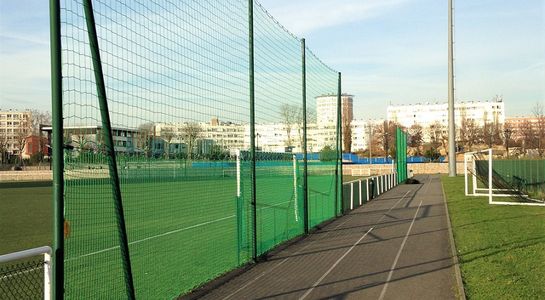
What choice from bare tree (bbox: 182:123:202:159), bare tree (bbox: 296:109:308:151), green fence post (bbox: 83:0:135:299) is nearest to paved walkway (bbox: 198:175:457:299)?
bare tree (bbox: 182:123:202:159)

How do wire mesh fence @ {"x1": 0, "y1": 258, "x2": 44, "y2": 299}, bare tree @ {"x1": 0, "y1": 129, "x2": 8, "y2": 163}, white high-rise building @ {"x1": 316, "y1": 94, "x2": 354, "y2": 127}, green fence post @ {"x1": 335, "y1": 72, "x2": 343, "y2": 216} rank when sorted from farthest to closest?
bare tree @ {"x1": 0, "y1": 129, "x2": 8, "y2": 163}, green fence post @ {"x1": 335, "y1": 72, "x2": 343, "y2": 216}, white high-rise building @ {"x1": 316, "y1": 94, "x2": 354, "y2": 127}, wire mesh fence @ {"x1": 0, "y1": 258, "x2": 44, "y2": 299}

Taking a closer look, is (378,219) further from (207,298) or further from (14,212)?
(14,212)

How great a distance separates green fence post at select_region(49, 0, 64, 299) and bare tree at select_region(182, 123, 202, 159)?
2.69 metres

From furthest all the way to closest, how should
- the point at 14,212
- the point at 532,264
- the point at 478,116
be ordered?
the point at 478,116
the point at 14,212
the point at 532,264

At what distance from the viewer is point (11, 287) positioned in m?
8.09

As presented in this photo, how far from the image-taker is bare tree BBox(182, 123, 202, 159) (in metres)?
7.10

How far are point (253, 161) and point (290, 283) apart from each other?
8.09 feet

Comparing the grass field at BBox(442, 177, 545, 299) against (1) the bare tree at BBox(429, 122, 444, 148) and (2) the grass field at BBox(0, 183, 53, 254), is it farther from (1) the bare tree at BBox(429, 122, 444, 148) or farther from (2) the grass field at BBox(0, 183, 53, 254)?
(1) the bare tree at BBox(429, 122, 444, 148)

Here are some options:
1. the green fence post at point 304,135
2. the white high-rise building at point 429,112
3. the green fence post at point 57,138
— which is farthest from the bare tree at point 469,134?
the green fence post at point 57,138

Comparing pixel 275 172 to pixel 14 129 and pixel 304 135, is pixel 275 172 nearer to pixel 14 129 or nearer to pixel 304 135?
pixel 304 135

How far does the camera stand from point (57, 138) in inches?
172

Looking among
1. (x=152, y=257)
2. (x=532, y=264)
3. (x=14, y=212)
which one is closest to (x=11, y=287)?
(x=152, y=257)

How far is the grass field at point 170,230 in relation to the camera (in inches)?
273

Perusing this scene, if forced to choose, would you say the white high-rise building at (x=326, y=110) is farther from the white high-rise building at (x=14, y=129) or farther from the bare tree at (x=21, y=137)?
the bare tree at (x=21, y=137)
